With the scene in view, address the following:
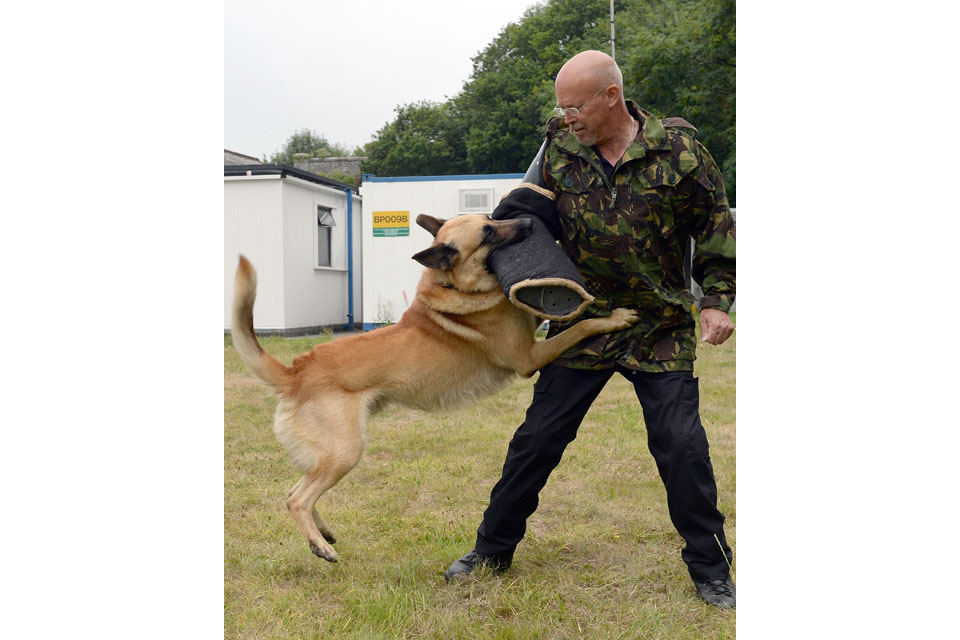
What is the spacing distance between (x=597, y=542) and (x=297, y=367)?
1996 mm

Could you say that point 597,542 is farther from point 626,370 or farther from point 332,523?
point 332,523

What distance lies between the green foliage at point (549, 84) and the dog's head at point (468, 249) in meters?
16.6

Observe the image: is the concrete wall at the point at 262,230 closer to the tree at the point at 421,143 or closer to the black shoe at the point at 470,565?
the black shoe at the point at 470,565

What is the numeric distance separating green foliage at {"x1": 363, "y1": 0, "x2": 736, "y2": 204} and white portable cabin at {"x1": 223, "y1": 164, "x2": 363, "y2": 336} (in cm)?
995

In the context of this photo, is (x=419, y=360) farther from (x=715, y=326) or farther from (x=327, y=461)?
(x=715, y=326)

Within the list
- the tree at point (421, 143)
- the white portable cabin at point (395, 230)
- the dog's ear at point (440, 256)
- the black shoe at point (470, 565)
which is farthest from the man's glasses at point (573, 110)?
the tree at point (421, 143)

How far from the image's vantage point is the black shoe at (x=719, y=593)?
3.25 meters

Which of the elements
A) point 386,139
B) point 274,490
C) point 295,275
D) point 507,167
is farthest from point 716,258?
point 386,139

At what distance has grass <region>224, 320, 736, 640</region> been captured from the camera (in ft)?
10.5

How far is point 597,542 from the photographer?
4.20m

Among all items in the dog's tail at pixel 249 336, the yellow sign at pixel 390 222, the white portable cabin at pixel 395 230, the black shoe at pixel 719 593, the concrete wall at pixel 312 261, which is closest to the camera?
the dog's tail at pixel 249 336

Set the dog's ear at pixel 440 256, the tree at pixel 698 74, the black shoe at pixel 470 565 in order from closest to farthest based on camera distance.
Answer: the dog's ear at pixel 440 256 < the black shoe at pixel 470 565 < the tree at pixel 698 74

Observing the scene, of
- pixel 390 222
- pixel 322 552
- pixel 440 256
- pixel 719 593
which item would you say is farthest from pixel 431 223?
pixel 390 222

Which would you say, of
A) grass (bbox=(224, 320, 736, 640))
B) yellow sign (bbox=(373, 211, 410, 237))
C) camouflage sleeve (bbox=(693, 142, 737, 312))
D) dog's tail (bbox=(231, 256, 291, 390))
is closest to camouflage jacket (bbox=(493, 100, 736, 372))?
camouflage sleeve (bbox=(693, 142, 737, 312))
